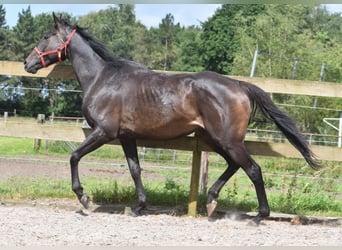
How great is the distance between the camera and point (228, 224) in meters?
4.92

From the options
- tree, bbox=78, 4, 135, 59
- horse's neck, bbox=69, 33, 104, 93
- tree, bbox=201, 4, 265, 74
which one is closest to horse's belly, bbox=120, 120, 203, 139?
horse's neck, bbox=69, 33, 104, 93

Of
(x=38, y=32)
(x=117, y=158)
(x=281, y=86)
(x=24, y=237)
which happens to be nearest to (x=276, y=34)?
(x=117, y=158)

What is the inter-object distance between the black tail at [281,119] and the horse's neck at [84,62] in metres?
1.69

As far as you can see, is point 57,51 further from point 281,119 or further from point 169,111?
point 281,119

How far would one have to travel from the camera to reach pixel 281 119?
5.09 metres

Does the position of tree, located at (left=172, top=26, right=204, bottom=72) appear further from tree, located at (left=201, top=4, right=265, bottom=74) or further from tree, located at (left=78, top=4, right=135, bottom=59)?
tree, located at (left=78, top=4, right=135, bottom=59)

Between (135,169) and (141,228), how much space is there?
100cm

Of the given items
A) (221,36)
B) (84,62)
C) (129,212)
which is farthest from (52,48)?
(221,36)

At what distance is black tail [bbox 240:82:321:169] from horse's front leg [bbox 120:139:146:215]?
1.44 m

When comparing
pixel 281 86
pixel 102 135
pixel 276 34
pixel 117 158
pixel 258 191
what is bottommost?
pixel 117 158

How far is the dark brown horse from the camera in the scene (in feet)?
16.0

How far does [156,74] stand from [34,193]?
2.15 m

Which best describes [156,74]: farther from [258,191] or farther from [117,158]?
[117,158]

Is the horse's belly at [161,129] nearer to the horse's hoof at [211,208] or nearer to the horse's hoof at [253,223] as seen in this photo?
the horse's hoof at [211,208]
